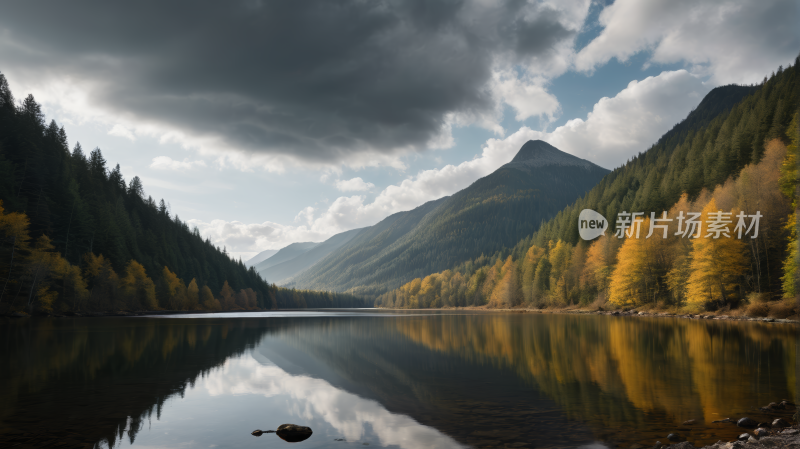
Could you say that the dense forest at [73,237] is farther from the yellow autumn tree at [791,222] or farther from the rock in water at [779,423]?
the yellow autumn tree at [791,222]

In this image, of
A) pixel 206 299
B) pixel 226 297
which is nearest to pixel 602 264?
pixel 206 299

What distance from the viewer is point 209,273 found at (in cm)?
15812

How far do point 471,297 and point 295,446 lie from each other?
16618 centimetres

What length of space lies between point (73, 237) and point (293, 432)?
103 m

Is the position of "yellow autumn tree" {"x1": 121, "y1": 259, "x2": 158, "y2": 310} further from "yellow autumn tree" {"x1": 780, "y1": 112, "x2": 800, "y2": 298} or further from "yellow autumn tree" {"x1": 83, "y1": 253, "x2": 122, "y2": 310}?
"yellow autumn tree" {"x1": 780, "y1": 112, "x2": 800, "y2": 298}

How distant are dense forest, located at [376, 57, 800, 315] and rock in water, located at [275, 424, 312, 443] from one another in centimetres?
2901

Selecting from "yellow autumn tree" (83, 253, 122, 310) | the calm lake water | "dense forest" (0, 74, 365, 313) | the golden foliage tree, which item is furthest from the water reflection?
the golden foliage tree

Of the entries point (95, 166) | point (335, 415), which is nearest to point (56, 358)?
point (335, 415)

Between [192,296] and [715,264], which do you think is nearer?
[715,264]

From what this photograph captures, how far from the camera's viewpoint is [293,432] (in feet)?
38.7

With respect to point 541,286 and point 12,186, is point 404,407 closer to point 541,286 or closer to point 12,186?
point 12,186

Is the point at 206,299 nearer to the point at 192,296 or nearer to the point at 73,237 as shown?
the point at 192,296

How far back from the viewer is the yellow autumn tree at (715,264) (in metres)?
57.5

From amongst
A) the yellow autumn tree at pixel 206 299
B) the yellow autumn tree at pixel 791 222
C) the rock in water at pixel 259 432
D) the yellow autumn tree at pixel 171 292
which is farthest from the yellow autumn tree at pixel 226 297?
the rock in water at pixel 259 432
